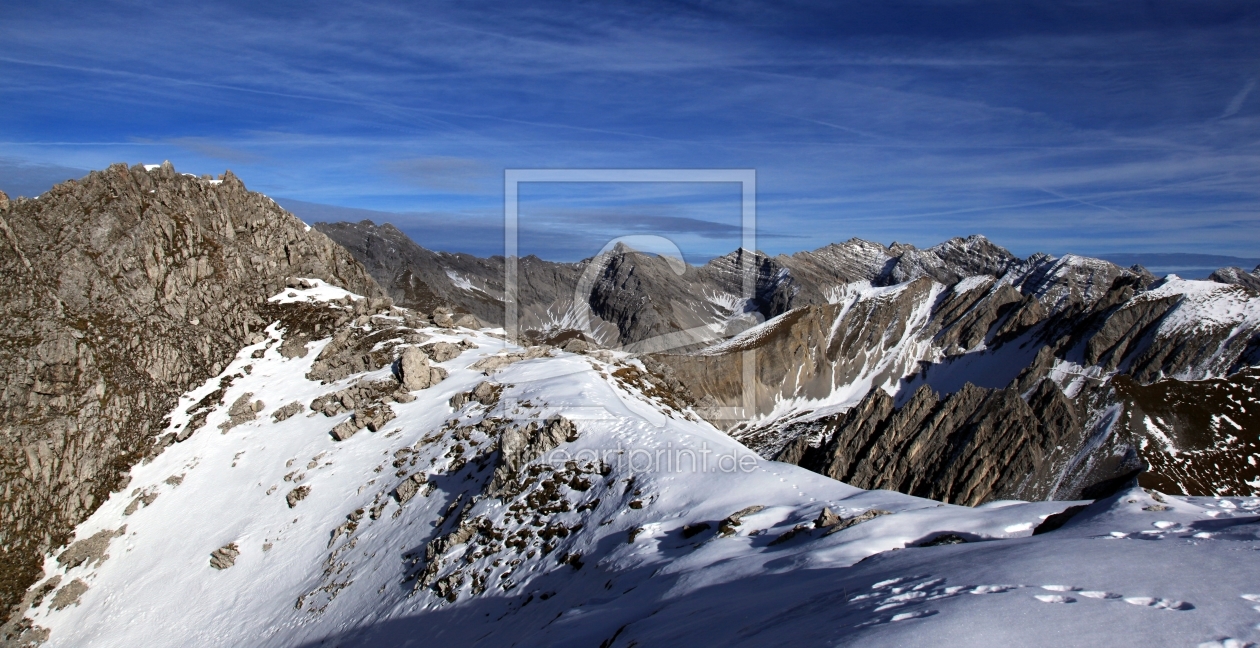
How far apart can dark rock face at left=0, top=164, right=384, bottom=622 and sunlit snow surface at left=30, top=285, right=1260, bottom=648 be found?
3.29 metres

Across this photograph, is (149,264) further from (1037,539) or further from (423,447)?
(1037,539)

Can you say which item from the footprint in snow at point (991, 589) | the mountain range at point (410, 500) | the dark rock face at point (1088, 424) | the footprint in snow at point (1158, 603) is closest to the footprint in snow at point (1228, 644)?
the mountain range at point (410, 500)

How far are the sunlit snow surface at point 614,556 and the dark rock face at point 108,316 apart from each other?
3.29 meters

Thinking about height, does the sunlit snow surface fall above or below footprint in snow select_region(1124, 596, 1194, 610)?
below

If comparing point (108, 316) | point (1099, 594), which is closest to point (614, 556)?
point (1099, 594)

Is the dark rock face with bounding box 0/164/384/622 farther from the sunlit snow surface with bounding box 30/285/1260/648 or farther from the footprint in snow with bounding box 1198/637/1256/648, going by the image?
the footprint in snow with bounding box 1198/637/1256/648

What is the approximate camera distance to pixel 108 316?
6406cm

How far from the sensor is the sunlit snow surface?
1288 centimetres

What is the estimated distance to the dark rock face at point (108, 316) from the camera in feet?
177

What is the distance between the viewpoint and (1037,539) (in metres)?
17.8

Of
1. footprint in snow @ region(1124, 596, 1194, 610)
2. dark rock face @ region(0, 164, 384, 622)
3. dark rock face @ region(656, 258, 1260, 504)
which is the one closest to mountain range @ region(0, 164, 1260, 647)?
footprint in snow @ region(1124, 596, 1194, 610)

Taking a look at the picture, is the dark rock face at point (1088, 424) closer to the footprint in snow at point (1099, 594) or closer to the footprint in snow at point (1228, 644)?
the footprint in snow at point (1099, 594)

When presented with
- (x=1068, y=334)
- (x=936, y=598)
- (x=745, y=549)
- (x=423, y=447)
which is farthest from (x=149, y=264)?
(x=1068, y=334)

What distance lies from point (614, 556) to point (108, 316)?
61.7 meters
